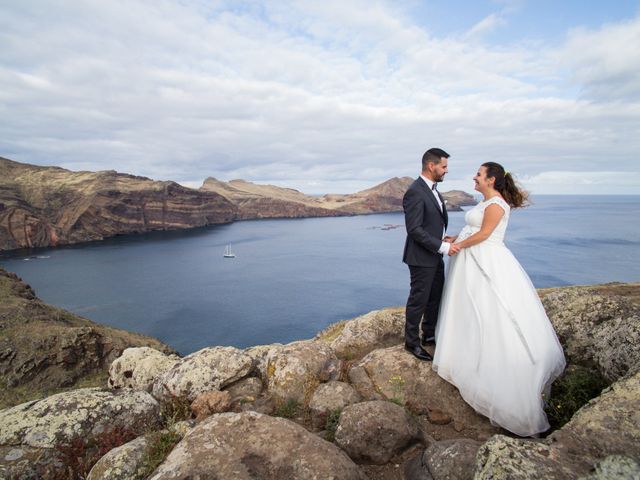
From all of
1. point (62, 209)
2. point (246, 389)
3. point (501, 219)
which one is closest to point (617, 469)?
point (501, 219)

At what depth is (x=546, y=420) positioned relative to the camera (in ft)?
19.1

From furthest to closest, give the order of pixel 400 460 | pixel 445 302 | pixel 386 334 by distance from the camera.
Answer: pixel 386 334
pixel 445 302
pixel 400 460

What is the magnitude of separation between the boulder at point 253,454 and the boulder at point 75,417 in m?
2.64

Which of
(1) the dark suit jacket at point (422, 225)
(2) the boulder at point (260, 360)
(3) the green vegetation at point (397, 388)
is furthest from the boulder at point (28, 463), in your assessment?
(1) the dark suit jacket at point (422, 225)

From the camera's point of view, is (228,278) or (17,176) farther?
(17,176)

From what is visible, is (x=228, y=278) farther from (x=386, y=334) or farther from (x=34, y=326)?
(x=386, y=334)

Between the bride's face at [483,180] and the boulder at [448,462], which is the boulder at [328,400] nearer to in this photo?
the boulder at [448,462]

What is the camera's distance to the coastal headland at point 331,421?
3.83 metres

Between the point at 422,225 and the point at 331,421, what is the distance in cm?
390

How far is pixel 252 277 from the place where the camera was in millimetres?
95375

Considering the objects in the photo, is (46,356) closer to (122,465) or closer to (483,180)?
(122,465)

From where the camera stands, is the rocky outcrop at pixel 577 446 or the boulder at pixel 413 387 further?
the boulder at pixel 413 387

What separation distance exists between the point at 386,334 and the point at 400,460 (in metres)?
6.19

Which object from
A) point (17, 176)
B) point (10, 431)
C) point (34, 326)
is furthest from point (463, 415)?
point (17, 176)
